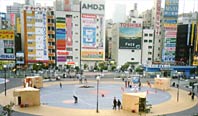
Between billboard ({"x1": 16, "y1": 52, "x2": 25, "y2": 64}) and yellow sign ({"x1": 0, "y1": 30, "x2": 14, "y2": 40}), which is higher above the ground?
yellow sign ({"x1": 0, "y1": 30, "x2": 14, "y2": 40})

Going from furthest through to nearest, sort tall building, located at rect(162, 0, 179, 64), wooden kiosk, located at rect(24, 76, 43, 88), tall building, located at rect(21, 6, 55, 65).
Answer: tall building, located at rect(162, 0, 179, 64) → tall building, located at rect(21, 6, 55, 65) → wooden kiosk, located at rect(24, 76, 43, 88)

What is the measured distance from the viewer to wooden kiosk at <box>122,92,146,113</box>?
27.9m

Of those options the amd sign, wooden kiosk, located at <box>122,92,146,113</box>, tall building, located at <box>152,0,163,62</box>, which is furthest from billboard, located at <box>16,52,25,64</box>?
wooden kiosk, located at <box>122,92,146,113</box>

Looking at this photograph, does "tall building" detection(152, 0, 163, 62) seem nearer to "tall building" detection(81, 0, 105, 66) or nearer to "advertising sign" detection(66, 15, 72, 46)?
"tall building" detection(81, 0, 105, 66)

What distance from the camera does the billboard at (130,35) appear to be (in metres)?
82.2

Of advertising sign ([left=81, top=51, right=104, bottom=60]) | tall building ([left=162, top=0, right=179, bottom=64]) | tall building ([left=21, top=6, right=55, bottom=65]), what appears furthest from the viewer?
tall building ([left=162, top=0, right=179, bottom=64])

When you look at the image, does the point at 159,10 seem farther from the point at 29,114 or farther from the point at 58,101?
the point at 29,114

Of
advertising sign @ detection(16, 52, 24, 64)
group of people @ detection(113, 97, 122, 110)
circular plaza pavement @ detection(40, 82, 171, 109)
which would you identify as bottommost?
circular plaza pavement @ detection(40, 82, 171, 109)

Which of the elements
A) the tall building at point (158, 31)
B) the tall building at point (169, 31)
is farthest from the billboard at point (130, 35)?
the tall building at point (169, 31)

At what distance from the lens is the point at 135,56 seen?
280 feet

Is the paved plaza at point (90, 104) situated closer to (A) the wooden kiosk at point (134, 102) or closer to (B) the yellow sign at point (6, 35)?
(A) the wooden kiosk at point (134, 102)

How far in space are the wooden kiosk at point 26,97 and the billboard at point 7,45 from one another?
44608 millimetres

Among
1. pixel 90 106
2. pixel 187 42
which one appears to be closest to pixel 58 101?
pixel 90 106

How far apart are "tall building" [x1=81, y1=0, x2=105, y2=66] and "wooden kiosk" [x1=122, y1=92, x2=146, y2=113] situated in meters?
51.3
